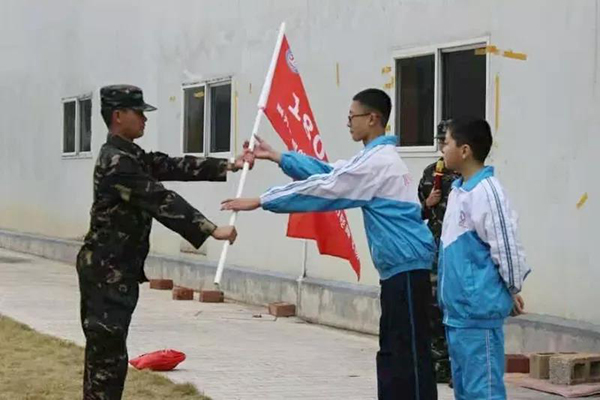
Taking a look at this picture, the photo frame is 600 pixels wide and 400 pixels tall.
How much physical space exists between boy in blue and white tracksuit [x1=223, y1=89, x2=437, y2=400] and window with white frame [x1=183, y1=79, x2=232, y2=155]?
8.87m

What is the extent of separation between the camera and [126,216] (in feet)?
20.7

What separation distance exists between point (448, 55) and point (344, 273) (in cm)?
273

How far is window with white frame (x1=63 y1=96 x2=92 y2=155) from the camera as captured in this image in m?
20.1

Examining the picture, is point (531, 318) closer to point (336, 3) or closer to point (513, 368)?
point (513, 368)

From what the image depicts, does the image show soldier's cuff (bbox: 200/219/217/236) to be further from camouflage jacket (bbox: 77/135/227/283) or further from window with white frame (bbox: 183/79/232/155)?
window with white frame (bbox: 183/79/232/155)

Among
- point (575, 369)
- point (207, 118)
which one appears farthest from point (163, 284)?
point (575, 369)

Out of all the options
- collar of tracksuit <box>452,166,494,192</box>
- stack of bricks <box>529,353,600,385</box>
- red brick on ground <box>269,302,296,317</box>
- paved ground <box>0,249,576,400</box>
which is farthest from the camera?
red brick on ground <box>269,302,296,317</box>

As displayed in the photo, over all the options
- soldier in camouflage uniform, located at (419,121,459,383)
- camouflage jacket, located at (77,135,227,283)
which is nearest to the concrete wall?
soldier in camouflage uniform, located at (419,121,459,383)

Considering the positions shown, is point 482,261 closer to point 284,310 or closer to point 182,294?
point 284,310

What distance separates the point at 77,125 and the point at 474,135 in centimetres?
1515

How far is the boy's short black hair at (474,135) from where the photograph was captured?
611 centimetres

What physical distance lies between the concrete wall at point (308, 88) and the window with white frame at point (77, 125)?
0.21 metres

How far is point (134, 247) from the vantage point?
6.35 meters

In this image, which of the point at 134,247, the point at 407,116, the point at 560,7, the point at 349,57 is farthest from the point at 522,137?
the point at 134,247
